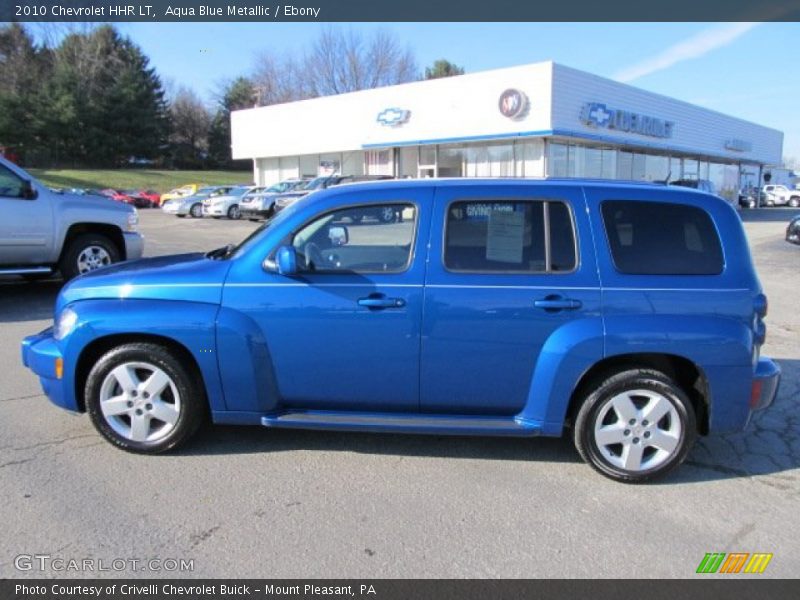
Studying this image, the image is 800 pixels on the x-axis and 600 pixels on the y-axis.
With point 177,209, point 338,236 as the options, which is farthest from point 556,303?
point 177,209

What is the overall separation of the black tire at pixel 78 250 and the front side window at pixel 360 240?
20.0ft

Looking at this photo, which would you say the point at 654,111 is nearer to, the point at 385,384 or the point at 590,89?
the point at 590,89

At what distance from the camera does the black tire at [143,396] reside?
3705 millimetres

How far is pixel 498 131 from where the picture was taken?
27.0 meters

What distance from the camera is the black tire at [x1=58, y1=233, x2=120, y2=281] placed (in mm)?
8438

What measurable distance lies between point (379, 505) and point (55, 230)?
6.89 metres

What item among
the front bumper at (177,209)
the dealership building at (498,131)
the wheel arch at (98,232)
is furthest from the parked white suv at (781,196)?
the wheel arch at (98,232)

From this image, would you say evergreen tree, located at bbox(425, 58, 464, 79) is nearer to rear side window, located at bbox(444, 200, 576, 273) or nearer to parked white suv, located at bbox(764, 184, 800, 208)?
parked white suv, located at bbox(764, 184, 800, 208)

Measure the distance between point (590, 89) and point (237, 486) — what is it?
27.5 metres

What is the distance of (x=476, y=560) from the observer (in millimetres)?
2873

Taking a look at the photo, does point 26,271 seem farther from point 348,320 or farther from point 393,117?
point 393,117

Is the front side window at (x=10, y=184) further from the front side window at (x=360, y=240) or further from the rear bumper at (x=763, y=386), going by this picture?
the rear bumper at (x=763, y=386)

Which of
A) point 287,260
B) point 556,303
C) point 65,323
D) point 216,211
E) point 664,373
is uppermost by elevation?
point 216,211
